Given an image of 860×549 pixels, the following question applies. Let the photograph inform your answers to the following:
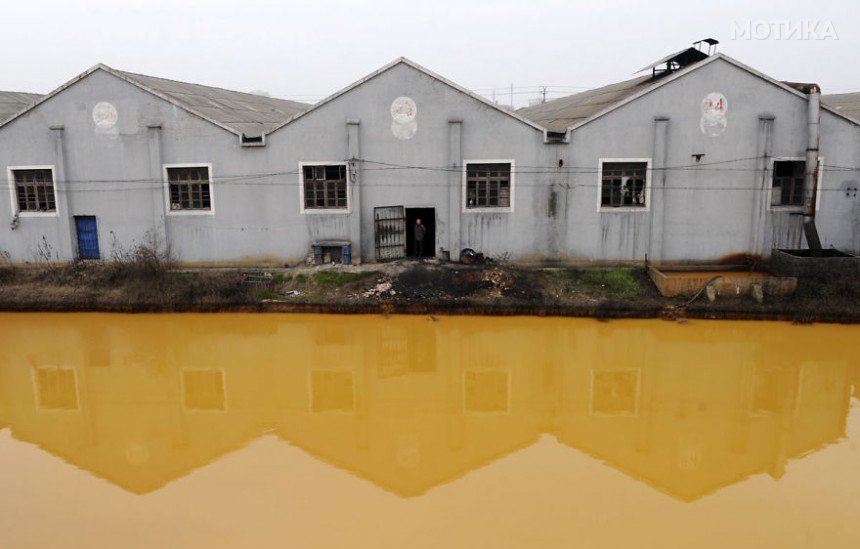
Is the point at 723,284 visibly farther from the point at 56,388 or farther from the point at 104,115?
the point at 104,115

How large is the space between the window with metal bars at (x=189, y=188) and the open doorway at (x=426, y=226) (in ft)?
19.9

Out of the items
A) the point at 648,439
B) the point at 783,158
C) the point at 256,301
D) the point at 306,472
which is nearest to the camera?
the point at 306,472

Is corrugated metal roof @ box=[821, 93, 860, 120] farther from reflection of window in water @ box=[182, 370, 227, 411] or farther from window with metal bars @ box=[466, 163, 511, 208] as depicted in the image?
reflection of window in water @ box=[182, 370, 227, 411]

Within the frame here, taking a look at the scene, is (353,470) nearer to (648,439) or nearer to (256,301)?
(648,439)

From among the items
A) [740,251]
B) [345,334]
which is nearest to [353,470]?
[345,334]

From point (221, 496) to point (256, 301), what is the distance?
29.1 feet

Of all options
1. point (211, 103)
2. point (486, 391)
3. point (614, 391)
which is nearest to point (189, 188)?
point (211, 103)

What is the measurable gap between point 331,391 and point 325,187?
328 inches

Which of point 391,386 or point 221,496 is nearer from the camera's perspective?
point 221,496

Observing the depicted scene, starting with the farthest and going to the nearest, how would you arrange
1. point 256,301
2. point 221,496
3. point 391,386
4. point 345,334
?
1. point 256,301
2. point 345,334
3. point 391,386
4. point 221,496

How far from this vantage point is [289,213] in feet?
60.7

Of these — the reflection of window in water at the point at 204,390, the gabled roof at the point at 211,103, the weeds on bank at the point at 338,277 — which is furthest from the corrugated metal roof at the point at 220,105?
the reflection of window in water at the point at 204,390

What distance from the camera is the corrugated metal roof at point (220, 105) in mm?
19266

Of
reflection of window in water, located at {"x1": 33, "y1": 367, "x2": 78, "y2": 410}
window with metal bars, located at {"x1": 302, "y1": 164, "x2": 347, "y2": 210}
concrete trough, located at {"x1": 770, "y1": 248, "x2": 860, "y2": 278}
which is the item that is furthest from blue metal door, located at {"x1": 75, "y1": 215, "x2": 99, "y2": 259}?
concrete trough, located at {"x1": 770, "y1": 248, "x2": 860, "y2": 278}
